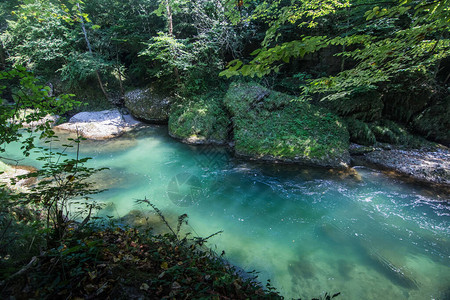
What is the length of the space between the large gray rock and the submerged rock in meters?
0.60

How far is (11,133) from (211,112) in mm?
8379

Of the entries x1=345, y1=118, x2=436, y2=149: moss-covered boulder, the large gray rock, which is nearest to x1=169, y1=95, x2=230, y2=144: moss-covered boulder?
the large gray rock

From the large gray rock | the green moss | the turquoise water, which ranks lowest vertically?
the turquoise water

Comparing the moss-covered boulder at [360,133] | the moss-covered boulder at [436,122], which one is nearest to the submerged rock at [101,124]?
the moss-covered boulder at [360,133]

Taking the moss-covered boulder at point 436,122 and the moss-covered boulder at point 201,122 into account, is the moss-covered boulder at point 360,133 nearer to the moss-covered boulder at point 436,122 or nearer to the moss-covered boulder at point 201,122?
the moss-covered boulder at point 436,122

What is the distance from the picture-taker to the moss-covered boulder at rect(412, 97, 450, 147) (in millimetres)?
8141

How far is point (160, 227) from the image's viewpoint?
4652mm

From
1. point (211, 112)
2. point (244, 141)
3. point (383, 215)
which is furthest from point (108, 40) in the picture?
point (383, 215)

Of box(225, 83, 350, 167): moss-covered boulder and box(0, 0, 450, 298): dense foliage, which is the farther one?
box(225, 83, 350, 167): moss-covered boulder

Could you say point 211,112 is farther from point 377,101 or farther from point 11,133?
point 11,133

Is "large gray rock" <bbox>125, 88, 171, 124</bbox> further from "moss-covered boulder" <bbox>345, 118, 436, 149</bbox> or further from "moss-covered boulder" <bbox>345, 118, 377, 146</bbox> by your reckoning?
"moss-covered boulder" <bbox>345, 118, 436, 149</bbox>

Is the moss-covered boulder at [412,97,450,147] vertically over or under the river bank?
over

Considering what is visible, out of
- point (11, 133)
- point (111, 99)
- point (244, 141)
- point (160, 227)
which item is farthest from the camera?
point (111, 99)

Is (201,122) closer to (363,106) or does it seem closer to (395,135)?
(363,106)
